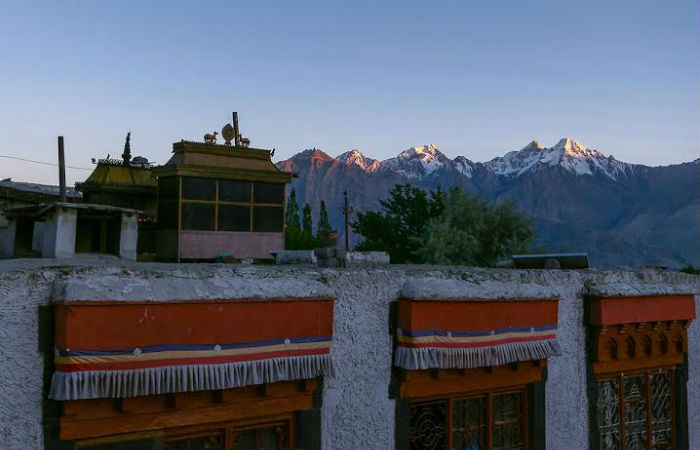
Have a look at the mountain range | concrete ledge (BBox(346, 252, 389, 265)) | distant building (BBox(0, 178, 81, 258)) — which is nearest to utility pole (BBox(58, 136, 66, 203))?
distant building (BBox(0, 178, 81, 258))

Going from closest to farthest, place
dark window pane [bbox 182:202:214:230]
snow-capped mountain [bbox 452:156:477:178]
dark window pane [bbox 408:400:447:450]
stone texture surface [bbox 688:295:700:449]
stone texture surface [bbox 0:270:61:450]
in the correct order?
stone texture surface [bbox 0:270:61:450] < dark window pane [bbox 408:400:447:450] < stone texture surface [bbox 688:295:700:449] < dark window pane [bbox 182:202:214:230] < snow-capped mountain [bbox 452:156:477:178]

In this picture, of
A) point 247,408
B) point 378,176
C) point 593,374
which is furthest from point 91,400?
point 378,176

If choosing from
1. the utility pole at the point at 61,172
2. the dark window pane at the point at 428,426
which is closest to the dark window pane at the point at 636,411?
the dark window pane at the point at 428,426

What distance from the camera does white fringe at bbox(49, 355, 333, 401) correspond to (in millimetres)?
3768

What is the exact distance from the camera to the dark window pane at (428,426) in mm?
5629

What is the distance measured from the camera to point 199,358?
4.23 metres

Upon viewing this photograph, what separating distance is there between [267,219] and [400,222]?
11.3m

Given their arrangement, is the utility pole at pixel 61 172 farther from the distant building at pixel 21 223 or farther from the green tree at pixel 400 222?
the green tree at pixel 400 222

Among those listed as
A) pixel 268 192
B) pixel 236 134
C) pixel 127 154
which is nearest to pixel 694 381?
pixel 268 192

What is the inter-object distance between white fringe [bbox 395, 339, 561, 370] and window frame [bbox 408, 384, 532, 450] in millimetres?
444

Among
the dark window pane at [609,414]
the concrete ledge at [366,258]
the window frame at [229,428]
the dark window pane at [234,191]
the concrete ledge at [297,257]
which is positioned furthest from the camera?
the dark window pane at [234,191]

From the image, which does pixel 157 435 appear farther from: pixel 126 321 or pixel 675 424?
pixel 675 424

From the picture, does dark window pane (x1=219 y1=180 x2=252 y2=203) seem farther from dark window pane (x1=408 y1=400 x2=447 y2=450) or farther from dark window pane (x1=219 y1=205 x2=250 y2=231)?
dark window pane (x1=408 y1=400 x2=447 y2=450)

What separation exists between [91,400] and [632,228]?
131 metres
